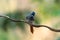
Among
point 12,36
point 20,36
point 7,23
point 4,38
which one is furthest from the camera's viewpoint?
point 20,36

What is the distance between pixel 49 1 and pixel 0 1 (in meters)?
0.73

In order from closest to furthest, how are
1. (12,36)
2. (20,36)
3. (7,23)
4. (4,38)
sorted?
(7,23)
(4,38)
(12,36)
(20,36)

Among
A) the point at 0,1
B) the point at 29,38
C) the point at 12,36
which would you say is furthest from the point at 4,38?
the point at 0,1

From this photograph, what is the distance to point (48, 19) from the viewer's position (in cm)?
330

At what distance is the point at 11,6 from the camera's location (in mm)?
3252

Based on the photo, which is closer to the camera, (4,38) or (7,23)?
(7,23)

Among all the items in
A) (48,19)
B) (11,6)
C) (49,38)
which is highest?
(11,6)

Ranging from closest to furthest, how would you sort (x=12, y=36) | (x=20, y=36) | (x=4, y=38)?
1. (x=4, y=38)
2. (x=12, y=36)
3. (x=20, y=36)

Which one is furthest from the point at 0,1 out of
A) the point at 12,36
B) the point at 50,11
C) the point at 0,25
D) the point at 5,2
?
the point at 0,25

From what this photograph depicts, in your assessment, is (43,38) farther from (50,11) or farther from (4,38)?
(4,38)

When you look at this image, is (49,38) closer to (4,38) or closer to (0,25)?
(4,38)

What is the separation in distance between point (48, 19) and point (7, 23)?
1.21 metres

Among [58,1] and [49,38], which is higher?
[58,1]

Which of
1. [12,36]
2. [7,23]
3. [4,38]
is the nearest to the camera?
[7,23]
